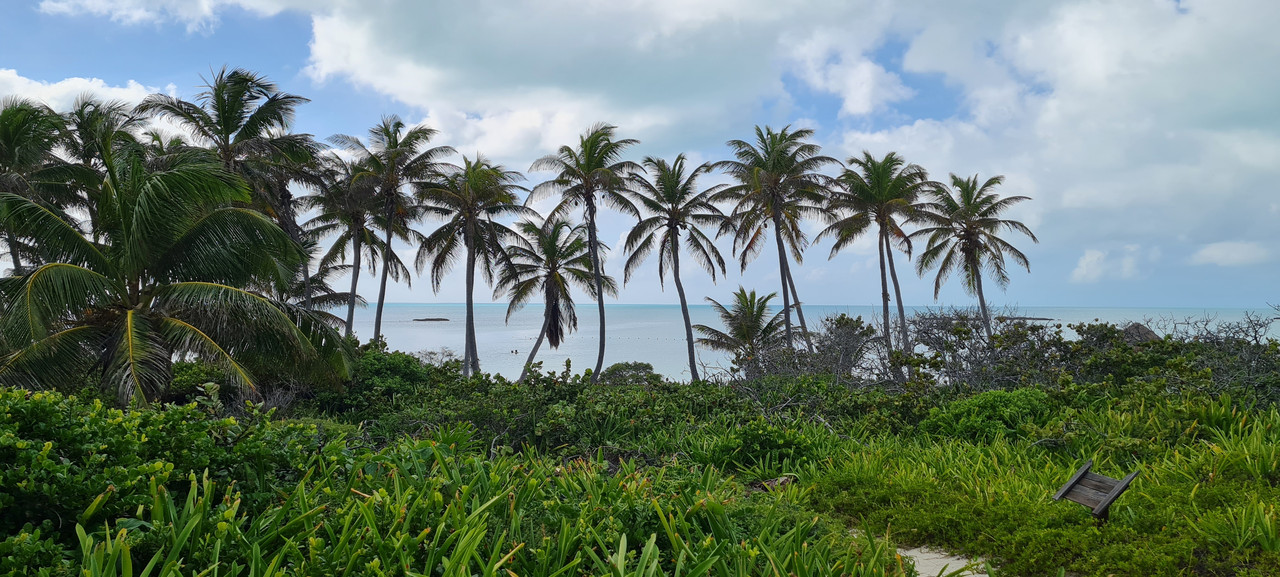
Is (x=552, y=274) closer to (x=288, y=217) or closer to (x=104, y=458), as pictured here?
(x=288, y=217)

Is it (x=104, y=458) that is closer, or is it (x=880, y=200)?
(x=104, y=458)

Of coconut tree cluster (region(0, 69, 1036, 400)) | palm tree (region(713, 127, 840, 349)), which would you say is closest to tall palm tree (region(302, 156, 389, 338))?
coconut tree cluster (region(0, 69, 1036, 400))

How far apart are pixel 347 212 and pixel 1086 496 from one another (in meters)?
26.1

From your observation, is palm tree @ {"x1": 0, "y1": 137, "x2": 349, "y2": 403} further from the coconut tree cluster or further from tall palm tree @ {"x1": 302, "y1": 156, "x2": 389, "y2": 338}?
tall palm tree @ {"x1": 302, "y1": 156, "x2": 389, "y2": 338}

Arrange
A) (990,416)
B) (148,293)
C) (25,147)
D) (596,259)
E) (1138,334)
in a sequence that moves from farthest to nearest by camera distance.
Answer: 1. (596,259)
2. (25,147)
3. (1138,334)
4. (148,293)
5. (990,416)

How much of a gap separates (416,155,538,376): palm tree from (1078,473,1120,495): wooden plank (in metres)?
21.4

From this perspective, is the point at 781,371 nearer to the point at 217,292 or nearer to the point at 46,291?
the point at 217,292

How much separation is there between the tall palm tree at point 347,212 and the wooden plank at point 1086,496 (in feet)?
73.5

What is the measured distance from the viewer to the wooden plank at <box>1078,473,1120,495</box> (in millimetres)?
4460

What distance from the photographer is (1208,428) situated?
6316mm

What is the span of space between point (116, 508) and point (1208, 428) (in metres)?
8.25

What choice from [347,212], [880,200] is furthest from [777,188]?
[347,212]

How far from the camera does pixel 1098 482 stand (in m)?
4.57

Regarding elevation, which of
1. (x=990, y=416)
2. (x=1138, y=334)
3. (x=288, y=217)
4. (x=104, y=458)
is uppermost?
(x=288, y=217)
